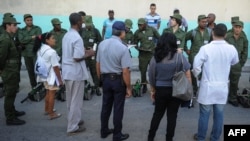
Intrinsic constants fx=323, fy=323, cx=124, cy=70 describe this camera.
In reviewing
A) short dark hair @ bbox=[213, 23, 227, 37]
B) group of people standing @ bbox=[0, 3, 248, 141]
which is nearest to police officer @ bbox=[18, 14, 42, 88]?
group of people standing @ bbox=[0, 3, 248, 141]

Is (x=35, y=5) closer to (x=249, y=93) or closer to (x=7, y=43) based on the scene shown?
(x=7, y=43)

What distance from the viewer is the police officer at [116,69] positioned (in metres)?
4.82

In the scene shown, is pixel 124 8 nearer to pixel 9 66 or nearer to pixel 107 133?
pixel 9 66

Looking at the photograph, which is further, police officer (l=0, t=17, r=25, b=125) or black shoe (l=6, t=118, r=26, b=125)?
black shoe (l=6, t=118, r=26, b=125)

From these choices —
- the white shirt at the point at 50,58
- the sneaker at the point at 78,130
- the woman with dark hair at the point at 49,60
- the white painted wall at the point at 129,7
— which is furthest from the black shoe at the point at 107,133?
the white painted wall at the point at 129,7

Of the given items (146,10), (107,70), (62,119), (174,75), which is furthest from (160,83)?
(146,10)

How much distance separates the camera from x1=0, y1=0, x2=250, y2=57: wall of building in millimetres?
11531

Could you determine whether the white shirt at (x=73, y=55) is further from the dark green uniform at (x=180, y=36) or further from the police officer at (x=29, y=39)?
the police officer at (x=29, y=39)

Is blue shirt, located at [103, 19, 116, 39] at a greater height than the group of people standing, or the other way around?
blue shirt, located at [103, 19, 116, 39]

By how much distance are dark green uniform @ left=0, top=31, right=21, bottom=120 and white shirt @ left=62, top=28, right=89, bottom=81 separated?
1.06 metres

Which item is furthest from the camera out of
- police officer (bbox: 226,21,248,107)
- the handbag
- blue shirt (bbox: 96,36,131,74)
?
police officer (bbox: 226,21,248,107)

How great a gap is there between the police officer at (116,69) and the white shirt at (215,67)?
1063 mm

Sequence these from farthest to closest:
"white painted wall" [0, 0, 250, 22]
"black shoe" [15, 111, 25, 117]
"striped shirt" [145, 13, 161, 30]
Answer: "white painted wall" [0, 0, 250, 22] → "striped shirt" [145, 13, 161, 30] → "black shoe" [15, 111, 25, 117]

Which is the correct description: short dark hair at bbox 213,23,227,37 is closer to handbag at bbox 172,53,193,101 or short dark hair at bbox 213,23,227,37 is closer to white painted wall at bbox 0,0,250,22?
handbag at bbox 172,53,193,101
